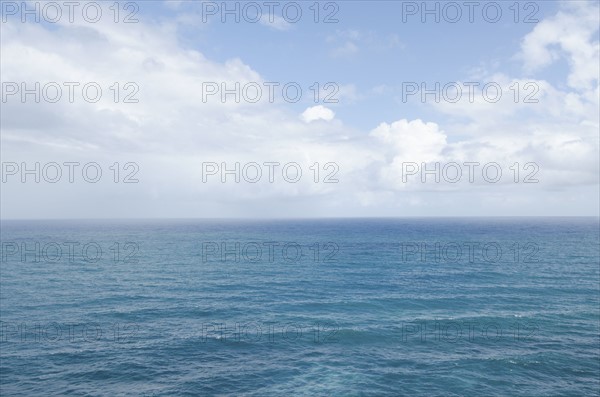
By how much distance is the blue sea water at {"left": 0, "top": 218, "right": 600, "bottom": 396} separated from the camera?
36031 mm

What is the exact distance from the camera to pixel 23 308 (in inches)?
2281

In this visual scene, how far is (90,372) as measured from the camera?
37281 millimetres

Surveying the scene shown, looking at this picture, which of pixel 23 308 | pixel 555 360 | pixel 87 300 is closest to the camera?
pixel 555 360

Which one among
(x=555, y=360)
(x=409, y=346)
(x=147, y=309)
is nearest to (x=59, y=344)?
(x=147, y=309)

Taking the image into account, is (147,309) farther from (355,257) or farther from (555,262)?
(555,262)

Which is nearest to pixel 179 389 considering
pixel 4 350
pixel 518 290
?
pixel 4 350

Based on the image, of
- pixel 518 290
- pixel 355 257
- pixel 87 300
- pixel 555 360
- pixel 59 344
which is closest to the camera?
pixel 555 360

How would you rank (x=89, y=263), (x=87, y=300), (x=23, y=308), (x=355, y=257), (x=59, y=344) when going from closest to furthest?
1. (x=59, y=344)
2. (x=23, y=308)
3. (x=87, y=300)
4. (x=89, y=263)
5. (x=355, y=257)

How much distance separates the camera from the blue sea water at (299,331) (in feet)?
118

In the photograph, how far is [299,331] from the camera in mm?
49812

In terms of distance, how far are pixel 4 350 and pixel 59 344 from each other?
5517mm

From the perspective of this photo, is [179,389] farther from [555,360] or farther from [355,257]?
[355,257]

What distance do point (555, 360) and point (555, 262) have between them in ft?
239

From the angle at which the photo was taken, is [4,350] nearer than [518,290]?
Yes
